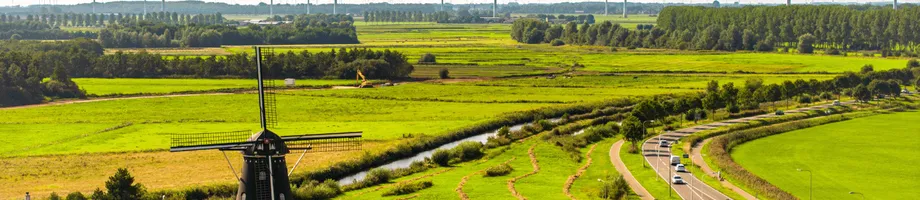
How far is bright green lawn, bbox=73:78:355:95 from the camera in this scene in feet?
394

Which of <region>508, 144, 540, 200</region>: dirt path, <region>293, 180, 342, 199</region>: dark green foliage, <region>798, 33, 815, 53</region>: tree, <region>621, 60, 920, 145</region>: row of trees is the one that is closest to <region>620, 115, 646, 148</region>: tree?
<region>621, 60, 920, 145</region>: row of trees

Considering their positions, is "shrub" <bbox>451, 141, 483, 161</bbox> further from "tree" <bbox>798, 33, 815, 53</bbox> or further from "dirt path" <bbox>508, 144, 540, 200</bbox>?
"tree" <bbox>798, 33, 815, 53</bbox>

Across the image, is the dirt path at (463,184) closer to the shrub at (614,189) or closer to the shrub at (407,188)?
→ the shrub at (407,188)

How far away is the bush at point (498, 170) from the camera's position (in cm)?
6675

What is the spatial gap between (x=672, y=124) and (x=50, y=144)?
48.1 m

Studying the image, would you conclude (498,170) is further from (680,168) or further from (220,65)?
(220,65)

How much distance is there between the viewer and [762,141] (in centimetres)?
8269

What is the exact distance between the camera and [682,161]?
71.6 meters

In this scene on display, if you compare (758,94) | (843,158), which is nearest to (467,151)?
(843,158)

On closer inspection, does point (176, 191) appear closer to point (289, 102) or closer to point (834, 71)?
point (289, 102)

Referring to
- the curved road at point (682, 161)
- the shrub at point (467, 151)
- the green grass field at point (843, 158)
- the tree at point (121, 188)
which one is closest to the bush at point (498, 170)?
the shrub at point (467, 151)

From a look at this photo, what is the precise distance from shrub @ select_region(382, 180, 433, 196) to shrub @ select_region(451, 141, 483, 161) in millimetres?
11682

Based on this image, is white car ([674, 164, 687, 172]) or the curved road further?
white car ([674, 164, 687, 172])

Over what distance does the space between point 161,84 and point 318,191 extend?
75298mm
